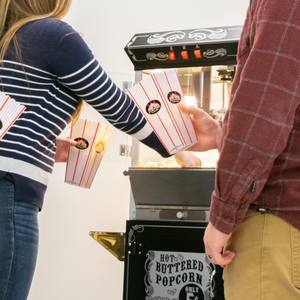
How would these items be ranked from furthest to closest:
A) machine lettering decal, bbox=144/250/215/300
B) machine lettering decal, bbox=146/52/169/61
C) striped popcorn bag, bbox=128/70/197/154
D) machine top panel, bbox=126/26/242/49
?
machine lettering decal, bbox=146/52/169/61 → machine top panel, bbox=126/26/242/49 → machine lettering decal, bbox=144/250/215/300 → striped popcorn bag, bbox=128/70/197/154

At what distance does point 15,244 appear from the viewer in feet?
2.65

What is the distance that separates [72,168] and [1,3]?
0.71m

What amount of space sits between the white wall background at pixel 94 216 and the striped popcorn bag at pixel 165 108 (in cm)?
167

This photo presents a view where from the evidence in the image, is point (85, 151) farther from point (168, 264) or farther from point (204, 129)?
point (168, 264)

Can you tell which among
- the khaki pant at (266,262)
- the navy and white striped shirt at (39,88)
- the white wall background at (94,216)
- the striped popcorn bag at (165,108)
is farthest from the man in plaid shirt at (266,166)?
the white wall background at (94,216)

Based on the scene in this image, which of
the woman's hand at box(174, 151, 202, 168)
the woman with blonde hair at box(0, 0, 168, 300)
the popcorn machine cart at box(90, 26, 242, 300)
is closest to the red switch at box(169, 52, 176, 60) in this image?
the popcorn machine cart at box(90, 26, 242, 300)

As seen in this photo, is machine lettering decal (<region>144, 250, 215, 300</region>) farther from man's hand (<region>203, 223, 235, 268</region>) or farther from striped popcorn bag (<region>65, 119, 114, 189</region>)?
man's hand (<region>203, 223, 235, 268</region>)

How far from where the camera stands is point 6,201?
2.70 ft

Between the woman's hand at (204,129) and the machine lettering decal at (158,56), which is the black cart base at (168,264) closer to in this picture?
the woman's hand at (204,129)

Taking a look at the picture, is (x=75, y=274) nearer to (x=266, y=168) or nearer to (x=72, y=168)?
(x=72, y=168)

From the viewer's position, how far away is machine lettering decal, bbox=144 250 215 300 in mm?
1643

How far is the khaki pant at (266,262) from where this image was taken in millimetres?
617

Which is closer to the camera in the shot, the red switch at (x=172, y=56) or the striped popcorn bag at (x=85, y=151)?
the striped popcorn bag at (x=85, y=151)

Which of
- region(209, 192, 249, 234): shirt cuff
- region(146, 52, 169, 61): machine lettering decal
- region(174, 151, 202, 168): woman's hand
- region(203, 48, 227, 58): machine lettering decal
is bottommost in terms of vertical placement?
region(209, 192, 249, 234): shirt cuff
